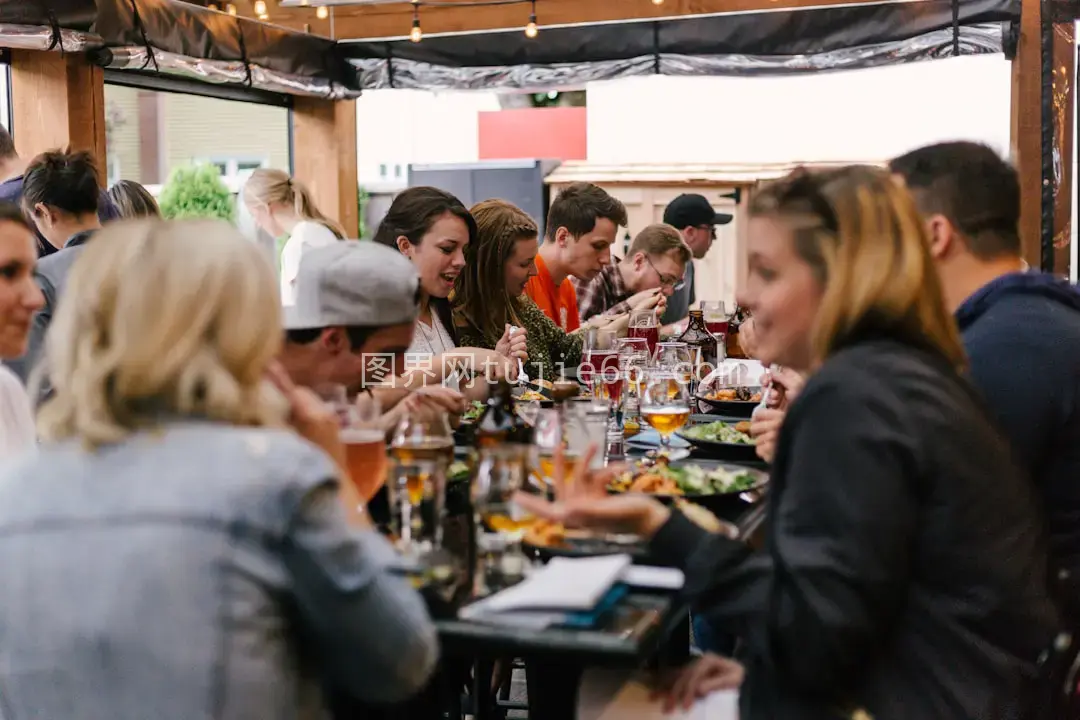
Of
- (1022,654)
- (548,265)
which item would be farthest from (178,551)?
(548,265)

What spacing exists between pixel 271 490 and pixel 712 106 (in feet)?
30.2

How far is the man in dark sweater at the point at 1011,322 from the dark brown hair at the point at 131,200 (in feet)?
12.0

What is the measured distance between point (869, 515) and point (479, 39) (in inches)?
237

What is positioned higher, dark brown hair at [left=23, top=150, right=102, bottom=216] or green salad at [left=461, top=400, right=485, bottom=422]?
dark brown hair at [left=23, top=150, right=102, bottom=216]

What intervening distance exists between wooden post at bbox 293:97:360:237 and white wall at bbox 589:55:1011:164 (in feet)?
8.64

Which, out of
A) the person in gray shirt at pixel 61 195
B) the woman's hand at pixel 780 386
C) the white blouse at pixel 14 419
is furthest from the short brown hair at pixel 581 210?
the white blouse at pixel 14 419

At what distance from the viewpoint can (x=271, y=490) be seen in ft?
3.92

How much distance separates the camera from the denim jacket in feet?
3.87

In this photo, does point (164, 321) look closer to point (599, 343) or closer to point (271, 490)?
point (271, 490)

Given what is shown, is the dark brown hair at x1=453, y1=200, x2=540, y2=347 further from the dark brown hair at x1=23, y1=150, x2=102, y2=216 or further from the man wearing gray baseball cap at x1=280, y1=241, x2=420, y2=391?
the man wearing gray baseball cap at x1=280, y1=241, x2=420, y2=391

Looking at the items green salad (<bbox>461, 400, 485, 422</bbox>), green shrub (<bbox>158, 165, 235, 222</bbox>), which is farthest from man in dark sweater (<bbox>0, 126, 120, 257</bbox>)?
green shrub (<bbox>158, 165, 235, 222</bbox>)

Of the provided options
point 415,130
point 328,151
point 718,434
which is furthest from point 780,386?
point 415,130

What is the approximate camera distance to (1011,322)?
2.11 metres

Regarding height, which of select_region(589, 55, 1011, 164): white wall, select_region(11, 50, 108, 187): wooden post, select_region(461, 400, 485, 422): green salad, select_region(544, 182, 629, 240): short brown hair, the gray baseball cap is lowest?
select_region(461, 400, 485, 422): green salad
